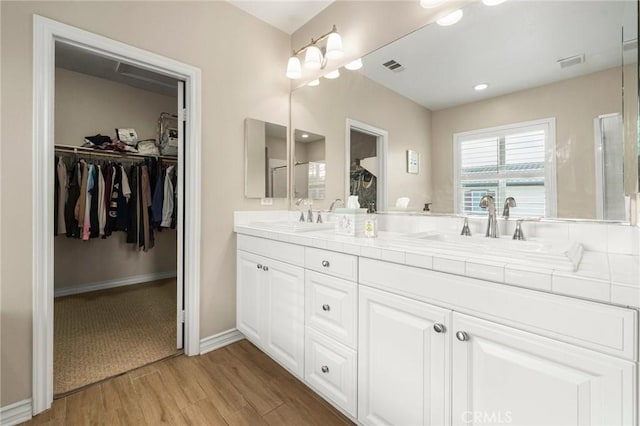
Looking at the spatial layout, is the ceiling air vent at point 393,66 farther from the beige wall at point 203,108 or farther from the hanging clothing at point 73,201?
the hanging clothing at point 73,201

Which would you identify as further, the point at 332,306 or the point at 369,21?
the point at 369,21

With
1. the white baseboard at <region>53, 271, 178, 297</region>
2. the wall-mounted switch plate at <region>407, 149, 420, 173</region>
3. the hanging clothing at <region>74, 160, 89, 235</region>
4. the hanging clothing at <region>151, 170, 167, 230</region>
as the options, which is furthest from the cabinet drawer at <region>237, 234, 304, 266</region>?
the white baseboard at <region>53, 271, 178, 297</region>

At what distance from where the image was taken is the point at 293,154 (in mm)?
2477

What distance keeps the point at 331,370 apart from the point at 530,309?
93 centimetres

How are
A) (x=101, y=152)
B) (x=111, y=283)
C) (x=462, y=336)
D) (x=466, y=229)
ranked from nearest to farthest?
(x=462, y=336)
(x=466, y=229)
(x=101, y=152)
(x=111, y=283)

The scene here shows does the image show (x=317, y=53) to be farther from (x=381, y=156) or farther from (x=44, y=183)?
(x=44, y=183)

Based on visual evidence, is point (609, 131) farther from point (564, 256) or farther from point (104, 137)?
point (104, 137)

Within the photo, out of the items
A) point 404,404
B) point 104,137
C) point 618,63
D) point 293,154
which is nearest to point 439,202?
point 618,63

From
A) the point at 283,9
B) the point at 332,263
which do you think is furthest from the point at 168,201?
the point at 332,263

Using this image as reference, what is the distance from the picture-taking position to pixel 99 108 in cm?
334

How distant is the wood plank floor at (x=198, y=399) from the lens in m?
1.39

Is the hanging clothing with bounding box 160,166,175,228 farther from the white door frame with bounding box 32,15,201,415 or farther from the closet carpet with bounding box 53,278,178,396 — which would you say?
the white door frame with bounding box 32,15,201,415

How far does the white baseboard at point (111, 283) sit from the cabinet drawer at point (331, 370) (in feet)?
10.5

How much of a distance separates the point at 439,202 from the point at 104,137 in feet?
11.8
